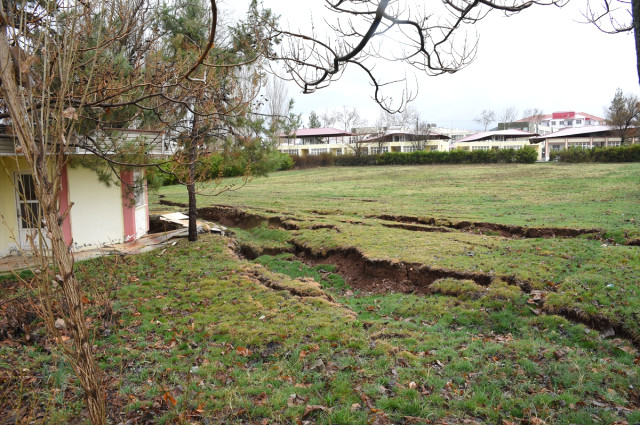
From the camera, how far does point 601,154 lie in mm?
36281

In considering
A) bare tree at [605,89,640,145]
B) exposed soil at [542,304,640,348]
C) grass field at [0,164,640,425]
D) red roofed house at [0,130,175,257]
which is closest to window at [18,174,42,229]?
red roofed house at [0,130,175,257]

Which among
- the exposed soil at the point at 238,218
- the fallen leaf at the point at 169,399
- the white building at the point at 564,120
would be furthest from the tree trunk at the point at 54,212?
the white building at the point at 564,120

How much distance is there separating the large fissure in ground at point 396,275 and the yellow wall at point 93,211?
3.64 m

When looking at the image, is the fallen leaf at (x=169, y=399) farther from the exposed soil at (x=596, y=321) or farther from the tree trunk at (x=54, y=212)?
the exposed soil at (x=596, y=321)

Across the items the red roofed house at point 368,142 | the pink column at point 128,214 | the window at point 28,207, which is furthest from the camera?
the red roofed house at point 368,142

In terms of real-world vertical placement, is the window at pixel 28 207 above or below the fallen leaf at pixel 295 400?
above

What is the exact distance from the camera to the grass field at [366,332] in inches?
177

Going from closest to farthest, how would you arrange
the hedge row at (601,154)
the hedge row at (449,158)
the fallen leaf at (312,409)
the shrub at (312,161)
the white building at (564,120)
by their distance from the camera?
the fallen leaf at (312,409) < the hedge row at (601,154) < the hedge row at (449,158) < the shrub at (312,161) < the white building at (564,120)

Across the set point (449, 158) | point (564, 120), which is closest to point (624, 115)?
point (449, 158)

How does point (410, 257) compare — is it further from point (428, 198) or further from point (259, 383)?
point (428, 198)

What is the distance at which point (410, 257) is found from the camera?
989 centimetres

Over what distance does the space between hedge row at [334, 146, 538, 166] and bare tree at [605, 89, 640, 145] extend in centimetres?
1207

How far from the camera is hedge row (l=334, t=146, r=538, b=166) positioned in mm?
39406

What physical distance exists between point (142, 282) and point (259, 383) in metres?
5.35
